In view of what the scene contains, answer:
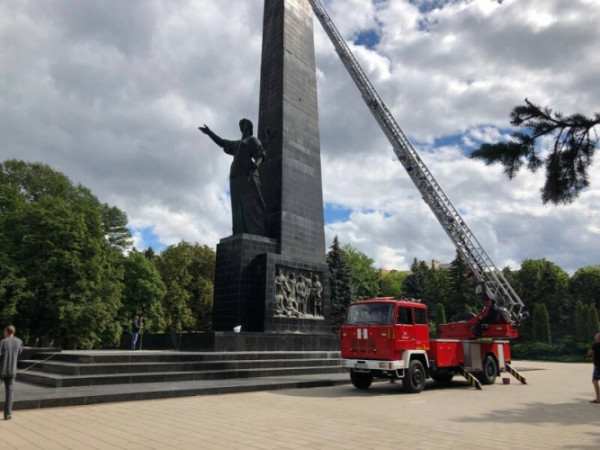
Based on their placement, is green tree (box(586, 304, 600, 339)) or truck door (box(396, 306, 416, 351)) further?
green tree (box(586, 304, 600, 339))

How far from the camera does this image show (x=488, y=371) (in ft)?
45.1

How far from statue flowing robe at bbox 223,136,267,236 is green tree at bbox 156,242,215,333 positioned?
23294 millimetres

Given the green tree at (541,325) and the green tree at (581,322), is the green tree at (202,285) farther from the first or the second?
the green tree at (581,322)

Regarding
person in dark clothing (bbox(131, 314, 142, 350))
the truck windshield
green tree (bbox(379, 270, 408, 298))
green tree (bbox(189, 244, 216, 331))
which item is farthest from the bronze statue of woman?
green tree (bbox(379, 270, 408, 298))

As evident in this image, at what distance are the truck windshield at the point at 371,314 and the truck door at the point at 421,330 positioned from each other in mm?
915

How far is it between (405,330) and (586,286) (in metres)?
56.9

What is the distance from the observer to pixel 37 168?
31328mm

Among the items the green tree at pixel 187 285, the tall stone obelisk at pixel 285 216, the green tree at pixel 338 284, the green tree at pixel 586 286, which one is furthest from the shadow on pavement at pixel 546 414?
the green tree at pixel 586 286

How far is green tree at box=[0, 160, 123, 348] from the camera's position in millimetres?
23688

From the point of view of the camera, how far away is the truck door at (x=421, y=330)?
37.1 ft

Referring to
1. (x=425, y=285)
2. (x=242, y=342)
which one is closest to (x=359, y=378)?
(x=242, y=342)

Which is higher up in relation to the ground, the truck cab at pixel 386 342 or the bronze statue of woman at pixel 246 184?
the bronze statue of woman at pixel 246 184

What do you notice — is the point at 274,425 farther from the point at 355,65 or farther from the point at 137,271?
the point at 137,271

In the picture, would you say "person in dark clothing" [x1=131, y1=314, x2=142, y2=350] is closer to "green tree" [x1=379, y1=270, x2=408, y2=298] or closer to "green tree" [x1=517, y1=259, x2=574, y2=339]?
"green tree" [x1=517, y1=259, x2=574, y2=339]
